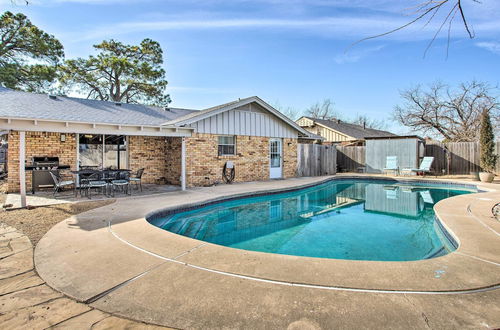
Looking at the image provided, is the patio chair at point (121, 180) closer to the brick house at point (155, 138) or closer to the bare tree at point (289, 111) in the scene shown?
Answer: the brick house at point (155, 138)

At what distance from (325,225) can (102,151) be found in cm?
878

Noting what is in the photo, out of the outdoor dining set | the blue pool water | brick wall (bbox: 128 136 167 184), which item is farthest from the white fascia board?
the blue pool water

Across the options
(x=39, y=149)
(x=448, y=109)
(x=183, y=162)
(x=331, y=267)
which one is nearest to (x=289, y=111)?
(x=448, y=109)

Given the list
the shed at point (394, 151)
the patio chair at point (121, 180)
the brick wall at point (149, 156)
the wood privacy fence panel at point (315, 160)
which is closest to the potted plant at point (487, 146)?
the shed at point (394, 151)

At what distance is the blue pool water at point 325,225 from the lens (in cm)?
496

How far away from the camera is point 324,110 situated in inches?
1570

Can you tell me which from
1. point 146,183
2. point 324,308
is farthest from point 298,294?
point 146,183

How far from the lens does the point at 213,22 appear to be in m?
8.38

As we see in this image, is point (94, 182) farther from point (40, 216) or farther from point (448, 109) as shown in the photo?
point (448, 109)

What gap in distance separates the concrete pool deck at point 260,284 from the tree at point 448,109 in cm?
2221

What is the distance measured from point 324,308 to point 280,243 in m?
2.97

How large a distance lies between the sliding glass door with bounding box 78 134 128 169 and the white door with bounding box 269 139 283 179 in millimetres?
6730

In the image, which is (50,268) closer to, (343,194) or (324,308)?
(324,308)

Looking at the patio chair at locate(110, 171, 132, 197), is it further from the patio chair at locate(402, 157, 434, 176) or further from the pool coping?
the patio chair at locate(402, 157, 434, 176)
